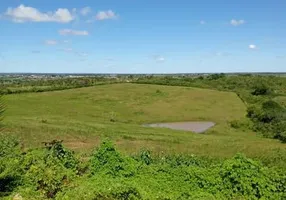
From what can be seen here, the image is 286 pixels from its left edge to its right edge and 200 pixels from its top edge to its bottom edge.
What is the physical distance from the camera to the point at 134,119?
4291cm

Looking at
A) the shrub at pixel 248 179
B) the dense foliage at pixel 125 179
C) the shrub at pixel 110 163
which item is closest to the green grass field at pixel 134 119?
the shrub at pixel 248 179

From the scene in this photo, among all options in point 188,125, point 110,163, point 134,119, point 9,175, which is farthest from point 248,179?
point 134,119

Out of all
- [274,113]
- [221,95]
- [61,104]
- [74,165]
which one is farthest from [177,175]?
[221,95]

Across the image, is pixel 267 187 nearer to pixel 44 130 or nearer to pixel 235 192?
pixel 235 192

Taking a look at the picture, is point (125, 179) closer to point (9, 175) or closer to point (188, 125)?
point (9, 175)

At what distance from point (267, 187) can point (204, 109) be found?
3928 cm

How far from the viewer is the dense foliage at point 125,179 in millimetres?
10633

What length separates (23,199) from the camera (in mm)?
10234

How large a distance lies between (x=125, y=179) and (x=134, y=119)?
30.7m

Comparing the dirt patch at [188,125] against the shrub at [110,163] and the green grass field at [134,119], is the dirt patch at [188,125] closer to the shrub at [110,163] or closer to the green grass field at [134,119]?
the green grass field at [134,119]

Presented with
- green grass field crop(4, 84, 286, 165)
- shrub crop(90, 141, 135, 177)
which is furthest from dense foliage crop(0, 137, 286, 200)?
green grass field crop(4, 84, 286, 165)

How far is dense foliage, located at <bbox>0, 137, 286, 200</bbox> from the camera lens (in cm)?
1063

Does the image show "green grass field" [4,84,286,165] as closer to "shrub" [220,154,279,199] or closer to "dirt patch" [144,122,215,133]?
"dirt patch" [144,122,215,133]

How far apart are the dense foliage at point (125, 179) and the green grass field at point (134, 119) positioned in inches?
216
